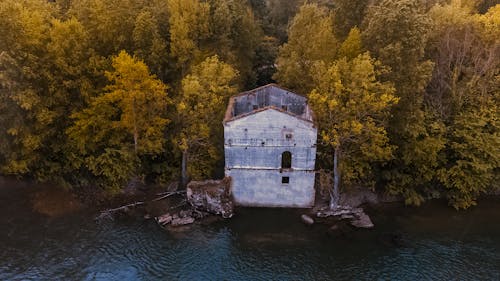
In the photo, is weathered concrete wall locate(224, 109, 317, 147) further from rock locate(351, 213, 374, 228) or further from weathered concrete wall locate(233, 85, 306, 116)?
rock locate(351, 213, 374, 228)

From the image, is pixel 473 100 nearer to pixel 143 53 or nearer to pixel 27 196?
pixel 143 53

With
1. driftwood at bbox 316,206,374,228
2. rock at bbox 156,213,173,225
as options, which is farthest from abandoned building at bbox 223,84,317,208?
rock at bbox 156,213,173,225

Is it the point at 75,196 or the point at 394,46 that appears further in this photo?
the point at 75,196

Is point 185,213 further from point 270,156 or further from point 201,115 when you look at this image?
point 270,156

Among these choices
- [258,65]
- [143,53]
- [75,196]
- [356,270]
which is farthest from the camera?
[258,65]

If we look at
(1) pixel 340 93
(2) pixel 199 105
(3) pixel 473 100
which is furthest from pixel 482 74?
(2) pixel 199 105

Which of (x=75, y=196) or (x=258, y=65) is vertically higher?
(x=258, y=65)

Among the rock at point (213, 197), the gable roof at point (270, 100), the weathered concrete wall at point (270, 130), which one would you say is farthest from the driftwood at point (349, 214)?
the gable roof at point (270, 100)
